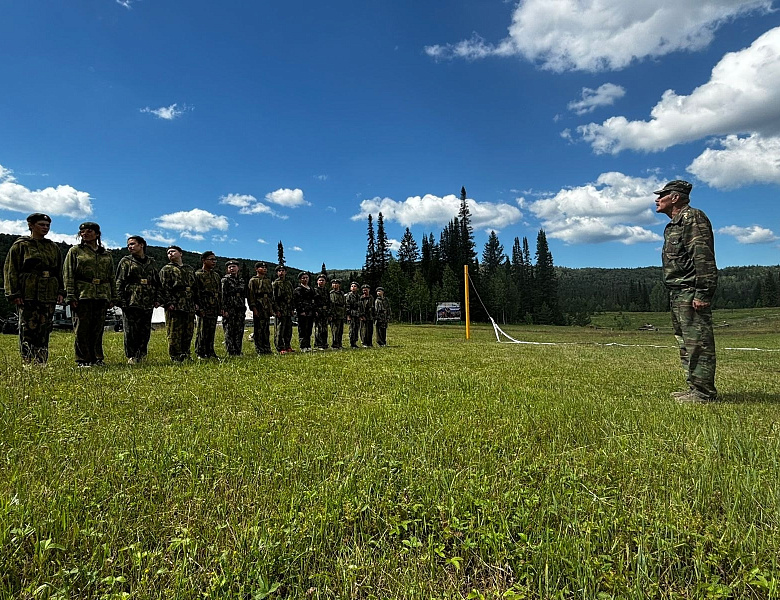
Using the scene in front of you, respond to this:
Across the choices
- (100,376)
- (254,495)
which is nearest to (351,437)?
(254,495)

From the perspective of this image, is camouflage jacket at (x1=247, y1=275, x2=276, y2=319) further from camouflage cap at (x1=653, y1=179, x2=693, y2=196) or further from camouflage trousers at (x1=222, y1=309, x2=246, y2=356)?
camouflage cap at (x1=653, y1=179, x2=693, y2=196)

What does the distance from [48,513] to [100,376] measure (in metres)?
4.97

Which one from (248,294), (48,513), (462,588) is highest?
(248,294)

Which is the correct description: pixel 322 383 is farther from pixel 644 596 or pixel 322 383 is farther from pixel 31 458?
pixel 644 596

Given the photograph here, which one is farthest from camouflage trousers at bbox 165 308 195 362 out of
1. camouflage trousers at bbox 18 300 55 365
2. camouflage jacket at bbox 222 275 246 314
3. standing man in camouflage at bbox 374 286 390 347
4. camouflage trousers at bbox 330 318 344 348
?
standing man in camouflage at bbox 374 286 390 347

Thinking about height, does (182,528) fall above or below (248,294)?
below

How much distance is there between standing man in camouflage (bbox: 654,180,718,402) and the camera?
623 cm

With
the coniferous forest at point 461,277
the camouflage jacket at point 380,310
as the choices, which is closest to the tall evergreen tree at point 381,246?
the coniferous forest at point 461,277

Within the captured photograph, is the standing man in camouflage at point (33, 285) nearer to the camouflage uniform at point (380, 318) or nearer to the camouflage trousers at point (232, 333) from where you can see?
the camouflage trousers at point (232, 333)

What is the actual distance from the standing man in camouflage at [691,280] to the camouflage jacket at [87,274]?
10.1m

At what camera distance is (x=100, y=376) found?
6.85 m

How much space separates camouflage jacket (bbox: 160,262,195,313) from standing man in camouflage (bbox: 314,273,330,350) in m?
5.53

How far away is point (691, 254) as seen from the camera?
6.36 metres

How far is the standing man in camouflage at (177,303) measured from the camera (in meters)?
10.1
